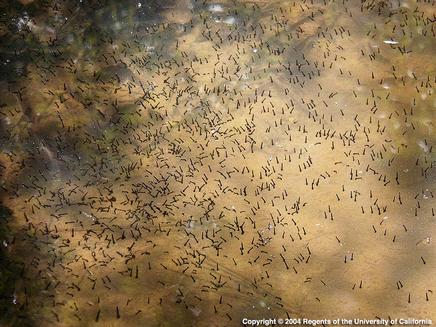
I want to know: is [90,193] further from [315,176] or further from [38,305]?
[315,176]

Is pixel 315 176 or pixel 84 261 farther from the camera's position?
pixel 315 176

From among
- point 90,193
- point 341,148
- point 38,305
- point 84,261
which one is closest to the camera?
point 38,305

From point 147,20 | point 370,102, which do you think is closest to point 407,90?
point 370,102

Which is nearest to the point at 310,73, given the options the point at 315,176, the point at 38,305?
the point at 315,176

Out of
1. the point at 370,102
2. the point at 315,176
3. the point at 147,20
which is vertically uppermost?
the point at 147,20

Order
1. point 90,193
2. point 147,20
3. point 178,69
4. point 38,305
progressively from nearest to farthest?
1. point 38,305
2. point 90,193
3. point 178,69
4. point 147,20

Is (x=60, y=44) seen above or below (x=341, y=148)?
above
